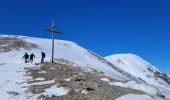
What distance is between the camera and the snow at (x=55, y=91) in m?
29.8

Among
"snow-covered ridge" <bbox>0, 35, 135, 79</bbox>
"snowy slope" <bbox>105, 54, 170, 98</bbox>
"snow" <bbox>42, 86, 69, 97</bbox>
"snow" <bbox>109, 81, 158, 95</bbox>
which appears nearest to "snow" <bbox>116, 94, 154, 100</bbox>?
"snow" <bbox>109, 81, 158, 95</bbox>

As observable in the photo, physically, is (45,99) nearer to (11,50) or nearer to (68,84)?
(68,84)

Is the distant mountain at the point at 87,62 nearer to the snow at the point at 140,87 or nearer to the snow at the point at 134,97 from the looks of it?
the snow at the point at 140,87

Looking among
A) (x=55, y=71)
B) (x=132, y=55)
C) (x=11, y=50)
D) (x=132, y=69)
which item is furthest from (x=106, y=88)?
(x=132, y=55)

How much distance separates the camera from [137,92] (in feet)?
102

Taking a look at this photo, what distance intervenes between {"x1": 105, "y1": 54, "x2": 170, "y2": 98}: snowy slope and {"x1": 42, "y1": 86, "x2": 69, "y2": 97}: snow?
7504 cm

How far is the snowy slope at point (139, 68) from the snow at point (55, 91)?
7504cm

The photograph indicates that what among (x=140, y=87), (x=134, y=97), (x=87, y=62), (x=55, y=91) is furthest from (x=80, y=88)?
(x=87, y=62)

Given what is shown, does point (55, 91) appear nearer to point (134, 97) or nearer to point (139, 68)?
point (134, 97)

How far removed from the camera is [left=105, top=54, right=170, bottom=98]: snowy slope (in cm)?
10906

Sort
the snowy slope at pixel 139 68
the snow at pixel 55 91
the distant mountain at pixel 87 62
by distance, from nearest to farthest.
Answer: the snow at pixel 55 91
the distant mountain at pixel 87 62
the snowy slope at pixel 139 68

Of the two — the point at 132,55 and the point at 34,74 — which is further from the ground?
the point at 132,55

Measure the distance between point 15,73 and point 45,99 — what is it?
14957mm

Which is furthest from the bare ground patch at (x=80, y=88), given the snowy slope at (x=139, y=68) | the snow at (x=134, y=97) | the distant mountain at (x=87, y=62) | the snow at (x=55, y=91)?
the snowy slope at (x=139, y=68)
